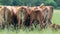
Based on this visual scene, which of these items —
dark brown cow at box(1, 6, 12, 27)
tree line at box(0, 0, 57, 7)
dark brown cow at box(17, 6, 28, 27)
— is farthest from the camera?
tree line at box(0, 0, 57, 7)

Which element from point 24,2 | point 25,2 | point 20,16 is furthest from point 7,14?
point 25,2

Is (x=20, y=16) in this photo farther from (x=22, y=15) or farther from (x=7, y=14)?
(x=7, y=14)

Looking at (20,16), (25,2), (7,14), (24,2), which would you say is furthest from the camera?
(25,2)

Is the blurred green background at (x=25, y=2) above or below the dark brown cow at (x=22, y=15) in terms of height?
below

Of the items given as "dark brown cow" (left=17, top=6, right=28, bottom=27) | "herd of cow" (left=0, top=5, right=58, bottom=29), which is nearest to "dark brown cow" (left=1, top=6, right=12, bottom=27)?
"herd of cow" (left=0, top=5, right=58, bottom=29)

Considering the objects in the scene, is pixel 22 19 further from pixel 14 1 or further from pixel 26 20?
pixel 14 1

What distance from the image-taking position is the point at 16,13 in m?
12.0

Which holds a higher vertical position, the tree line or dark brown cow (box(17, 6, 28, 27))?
dark brown cow (box(17, 6, 28, 27))

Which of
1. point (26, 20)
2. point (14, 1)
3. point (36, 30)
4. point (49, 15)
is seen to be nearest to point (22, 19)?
point (26, 20)

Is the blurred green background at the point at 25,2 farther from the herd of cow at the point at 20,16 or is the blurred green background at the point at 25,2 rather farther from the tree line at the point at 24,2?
the herd of cow at the point at 20,16

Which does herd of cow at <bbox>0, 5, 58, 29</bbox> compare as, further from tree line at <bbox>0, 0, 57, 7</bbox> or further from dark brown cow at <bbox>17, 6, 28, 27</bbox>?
tree line at <bbox>0, 0, 57, 7</bbox>

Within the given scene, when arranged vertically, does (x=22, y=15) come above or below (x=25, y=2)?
above

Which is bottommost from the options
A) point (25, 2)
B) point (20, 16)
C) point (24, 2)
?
point (25, 2)

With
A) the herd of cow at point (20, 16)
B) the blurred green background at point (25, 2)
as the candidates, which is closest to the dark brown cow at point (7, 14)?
the herd of cow at point (20, 16)
